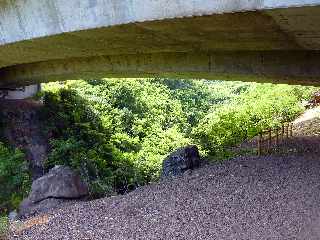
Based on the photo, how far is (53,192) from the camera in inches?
546

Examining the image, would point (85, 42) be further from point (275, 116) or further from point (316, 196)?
point (275, 116)

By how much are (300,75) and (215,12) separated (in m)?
7.06

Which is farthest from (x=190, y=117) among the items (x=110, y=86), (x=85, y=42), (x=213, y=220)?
(x=213, y=220)

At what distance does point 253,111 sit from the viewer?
2444cm

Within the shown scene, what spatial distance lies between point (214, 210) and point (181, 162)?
4.87m

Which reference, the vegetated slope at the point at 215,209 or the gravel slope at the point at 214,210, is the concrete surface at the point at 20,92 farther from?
the gravel slope at the point at 214,210

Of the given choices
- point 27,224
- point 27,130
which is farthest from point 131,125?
point 27,224

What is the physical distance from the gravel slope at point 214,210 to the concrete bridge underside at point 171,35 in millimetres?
2923

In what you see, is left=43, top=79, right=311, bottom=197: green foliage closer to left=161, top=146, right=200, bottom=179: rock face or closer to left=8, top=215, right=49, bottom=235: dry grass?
left=161, top=146, right=200, bottom=179: rock face

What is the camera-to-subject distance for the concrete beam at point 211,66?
45.6 feet

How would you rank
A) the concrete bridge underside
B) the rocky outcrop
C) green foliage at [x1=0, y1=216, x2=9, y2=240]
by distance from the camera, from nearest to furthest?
the concrete bridge underside < green foliage at [x1=0, y1=216, x2=9, y2=240] < the rocky outcrop

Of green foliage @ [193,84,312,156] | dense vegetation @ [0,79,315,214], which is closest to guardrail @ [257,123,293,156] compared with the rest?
dense vegetation @ [0,79,315,214]

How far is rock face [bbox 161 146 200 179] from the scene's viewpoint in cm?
1445

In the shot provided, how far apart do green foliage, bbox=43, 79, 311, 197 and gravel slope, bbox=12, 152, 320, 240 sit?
408 cm
